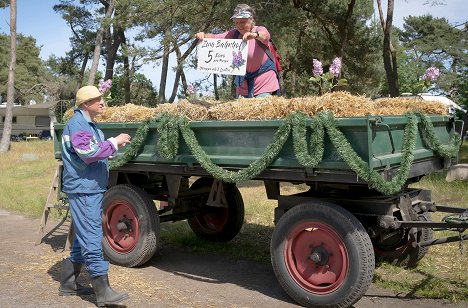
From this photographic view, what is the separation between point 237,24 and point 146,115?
1.37 m

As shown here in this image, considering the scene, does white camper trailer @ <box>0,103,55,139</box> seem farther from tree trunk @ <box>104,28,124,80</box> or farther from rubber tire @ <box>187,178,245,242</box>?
rubber tire @ <box>187,178,245,242</box>

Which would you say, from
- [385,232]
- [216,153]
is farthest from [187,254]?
[385,232]

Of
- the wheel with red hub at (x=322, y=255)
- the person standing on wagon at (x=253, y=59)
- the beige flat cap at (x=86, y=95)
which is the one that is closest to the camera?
the wheel with red hub at (x=322, y=255)

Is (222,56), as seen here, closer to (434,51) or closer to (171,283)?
(171,283)

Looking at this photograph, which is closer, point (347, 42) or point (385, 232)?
point (385, 232)

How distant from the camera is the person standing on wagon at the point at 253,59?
583 cm

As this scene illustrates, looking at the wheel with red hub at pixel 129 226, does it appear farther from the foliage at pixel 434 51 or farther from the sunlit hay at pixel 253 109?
the foliage at pixel 434 51

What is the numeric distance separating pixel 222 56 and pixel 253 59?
1.28 feet

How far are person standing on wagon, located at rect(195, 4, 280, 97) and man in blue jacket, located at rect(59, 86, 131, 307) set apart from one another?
171cm

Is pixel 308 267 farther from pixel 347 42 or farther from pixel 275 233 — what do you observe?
pixel 347 42

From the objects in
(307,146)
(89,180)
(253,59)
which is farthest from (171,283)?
(253,59)

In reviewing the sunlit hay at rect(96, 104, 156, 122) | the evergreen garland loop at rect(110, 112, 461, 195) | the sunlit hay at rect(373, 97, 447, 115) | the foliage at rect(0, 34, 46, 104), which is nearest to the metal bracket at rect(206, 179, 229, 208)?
the evergreen garland loop at rect(110, 112, 461, 195)

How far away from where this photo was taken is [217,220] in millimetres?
7320

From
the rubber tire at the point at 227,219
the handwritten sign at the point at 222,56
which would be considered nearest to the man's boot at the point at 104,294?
the handwritten sign at the point at 222,56
